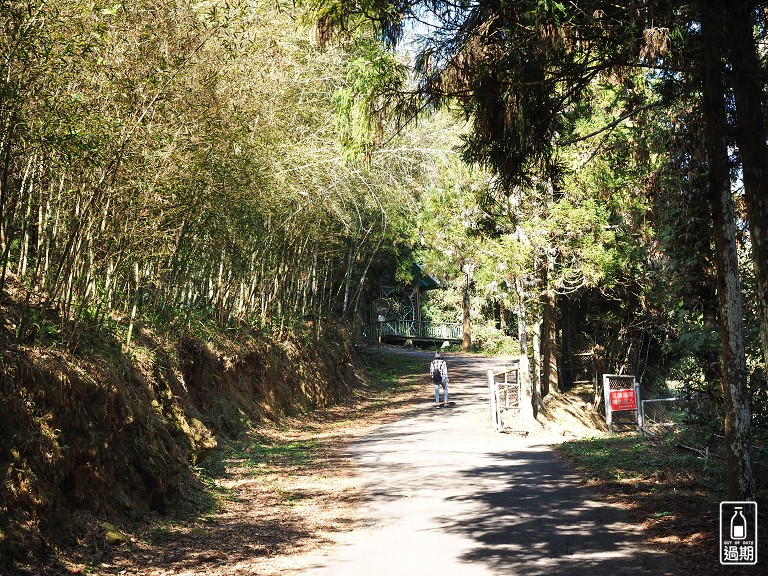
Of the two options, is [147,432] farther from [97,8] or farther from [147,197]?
[97,8]

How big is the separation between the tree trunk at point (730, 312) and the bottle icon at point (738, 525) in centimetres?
14

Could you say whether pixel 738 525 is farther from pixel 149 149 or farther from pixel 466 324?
pixel 466 324

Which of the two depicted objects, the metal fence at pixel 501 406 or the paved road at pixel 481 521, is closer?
the paved road at pixel 481 521

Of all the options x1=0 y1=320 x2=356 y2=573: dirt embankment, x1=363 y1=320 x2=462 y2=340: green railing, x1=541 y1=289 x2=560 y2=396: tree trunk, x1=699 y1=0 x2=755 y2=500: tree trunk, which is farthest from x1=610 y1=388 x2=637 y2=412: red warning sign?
x1=363 y1=320 x2=462 y2=340: green railing

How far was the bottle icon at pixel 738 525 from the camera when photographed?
6.75 meters

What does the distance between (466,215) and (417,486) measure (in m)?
8.95

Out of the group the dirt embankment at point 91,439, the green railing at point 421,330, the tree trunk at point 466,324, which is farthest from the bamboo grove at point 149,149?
the green railing at point 421,330

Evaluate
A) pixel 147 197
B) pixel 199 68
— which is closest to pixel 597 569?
pixel 147 197

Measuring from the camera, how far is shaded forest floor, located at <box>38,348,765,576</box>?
7125mm

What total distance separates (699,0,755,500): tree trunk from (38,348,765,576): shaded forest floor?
69 cm

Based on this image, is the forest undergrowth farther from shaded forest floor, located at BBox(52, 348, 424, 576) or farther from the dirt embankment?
shaded forest floor, located at BBox(52, 348, 424, 576)

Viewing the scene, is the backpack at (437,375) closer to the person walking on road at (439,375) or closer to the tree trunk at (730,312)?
the person walking on road at (439,375)

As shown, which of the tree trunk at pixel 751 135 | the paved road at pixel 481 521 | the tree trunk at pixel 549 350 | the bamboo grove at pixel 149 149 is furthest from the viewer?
the tree trunk at pixel 549 350

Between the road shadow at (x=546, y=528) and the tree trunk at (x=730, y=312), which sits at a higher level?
the tree trunk at (x=730, y=312)
